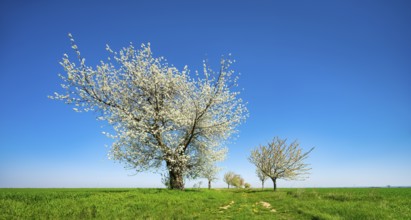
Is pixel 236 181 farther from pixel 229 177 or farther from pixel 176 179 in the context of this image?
pixel 176 179

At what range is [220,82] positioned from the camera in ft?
75.0

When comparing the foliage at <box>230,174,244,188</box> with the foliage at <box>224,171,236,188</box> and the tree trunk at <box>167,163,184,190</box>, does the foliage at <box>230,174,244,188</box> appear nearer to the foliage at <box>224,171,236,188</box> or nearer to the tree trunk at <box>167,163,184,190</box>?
the foliage at <box>224,171,236,188</box>

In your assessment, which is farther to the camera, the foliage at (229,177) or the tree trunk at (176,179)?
the foliage at (229,177)

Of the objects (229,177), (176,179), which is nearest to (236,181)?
(229,177)

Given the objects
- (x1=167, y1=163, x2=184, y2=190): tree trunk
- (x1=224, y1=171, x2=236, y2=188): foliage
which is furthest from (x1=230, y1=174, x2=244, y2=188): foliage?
(x1=167, y1=163, x2=184, y2=190): tree trunk

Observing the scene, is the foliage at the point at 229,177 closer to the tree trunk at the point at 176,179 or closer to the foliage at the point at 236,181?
the foliage at the point at 236,181

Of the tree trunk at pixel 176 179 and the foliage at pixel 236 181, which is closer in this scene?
the tree trunk at pixel 176 179

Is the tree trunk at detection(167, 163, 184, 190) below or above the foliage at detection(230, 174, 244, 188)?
above

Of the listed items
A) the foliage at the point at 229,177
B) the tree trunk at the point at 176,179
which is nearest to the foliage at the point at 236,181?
the foliage at the point at 229,177

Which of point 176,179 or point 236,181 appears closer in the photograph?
point 176,179

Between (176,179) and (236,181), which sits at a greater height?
(176,179)

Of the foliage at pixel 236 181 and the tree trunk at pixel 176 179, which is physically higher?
the tree trunk at pixel 176 179

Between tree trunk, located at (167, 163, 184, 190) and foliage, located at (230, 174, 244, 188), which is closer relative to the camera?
tree trunk, located at (167, 163, 184, 190)

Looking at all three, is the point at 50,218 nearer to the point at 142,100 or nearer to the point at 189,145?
the point at 142,100
